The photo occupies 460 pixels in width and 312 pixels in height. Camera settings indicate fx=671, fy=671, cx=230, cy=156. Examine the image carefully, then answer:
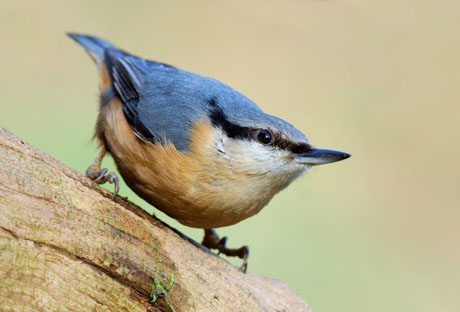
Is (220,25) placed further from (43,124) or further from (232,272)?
(232,272)

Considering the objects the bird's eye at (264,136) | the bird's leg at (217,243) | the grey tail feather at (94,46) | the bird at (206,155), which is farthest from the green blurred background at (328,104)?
the bird's eye at (264,136)

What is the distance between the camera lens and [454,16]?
673 centimetres

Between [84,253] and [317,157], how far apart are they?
1.24 m

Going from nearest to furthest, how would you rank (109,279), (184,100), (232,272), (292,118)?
(109,279) → (232,272) → (184,100) → (292,118)

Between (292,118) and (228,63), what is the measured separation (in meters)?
0.96

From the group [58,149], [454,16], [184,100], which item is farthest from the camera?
[454,16]

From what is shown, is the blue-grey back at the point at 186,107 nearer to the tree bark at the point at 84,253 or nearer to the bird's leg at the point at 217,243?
the tree bark at the point at 84,253

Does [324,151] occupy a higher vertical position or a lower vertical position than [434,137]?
lower

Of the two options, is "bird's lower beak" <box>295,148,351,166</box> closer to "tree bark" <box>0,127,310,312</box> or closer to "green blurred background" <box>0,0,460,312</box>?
"tree bark" <box>0,127,310,312</box>

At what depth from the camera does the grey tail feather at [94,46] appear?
4539 mm

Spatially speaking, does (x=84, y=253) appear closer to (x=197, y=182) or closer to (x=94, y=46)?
(x=197, y=182)

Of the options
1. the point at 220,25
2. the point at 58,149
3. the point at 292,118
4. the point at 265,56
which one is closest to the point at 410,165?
the point at 292,118

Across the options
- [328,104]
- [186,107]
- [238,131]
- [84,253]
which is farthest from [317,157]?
[328,104]

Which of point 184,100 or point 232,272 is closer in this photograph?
point 232,272
